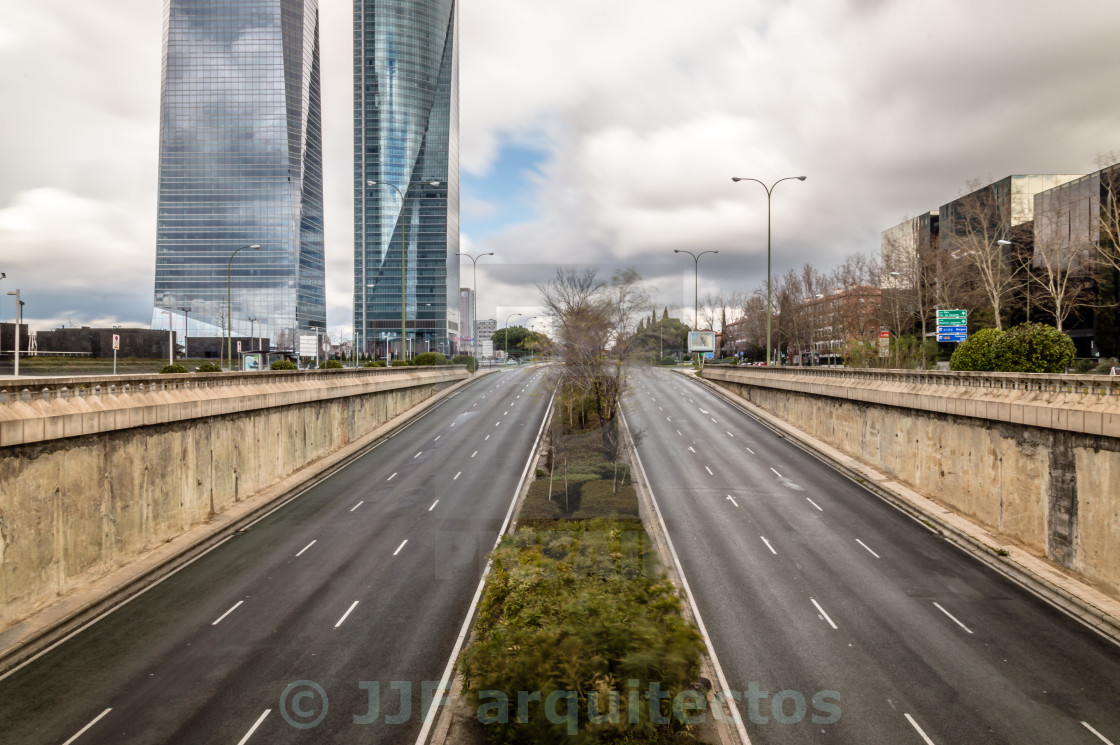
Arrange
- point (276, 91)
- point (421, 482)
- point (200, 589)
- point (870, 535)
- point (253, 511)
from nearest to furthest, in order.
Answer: point (200, 589), point (870, 535), point (253, 511), point (421, 482), point (276, 91)

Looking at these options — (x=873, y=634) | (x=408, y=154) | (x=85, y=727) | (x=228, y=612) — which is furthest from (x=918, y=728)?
(x=408, y=154)

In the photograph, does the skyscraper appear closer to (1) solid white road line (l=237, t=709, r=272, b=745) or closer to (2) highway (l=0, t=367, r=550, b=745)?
(2) highway (l=0, t=367, r=550, b=745)

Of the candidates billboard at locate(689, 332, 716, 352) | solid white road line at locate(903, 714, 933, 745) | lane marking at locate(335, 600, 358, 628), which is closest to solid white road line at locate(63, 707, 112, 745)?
lane marking at locate(335, 600, 358, 628)

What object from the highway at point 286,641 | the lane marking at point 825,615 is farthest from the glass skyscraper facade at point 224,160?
the lane marking at point 825,615

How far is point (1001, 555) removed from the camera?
20.2 meters

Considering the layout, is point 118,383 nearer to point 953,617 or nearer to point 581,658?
point 581,658

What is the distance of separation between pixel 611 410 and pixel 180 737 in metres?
29.1

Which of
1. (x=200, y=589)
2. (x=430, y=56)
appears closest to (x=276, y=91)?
(x=430, y=56)

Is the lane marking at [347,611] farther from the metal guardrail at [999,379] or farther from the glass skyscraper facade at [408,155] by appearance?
the glass skyscraper facade at [408,155]

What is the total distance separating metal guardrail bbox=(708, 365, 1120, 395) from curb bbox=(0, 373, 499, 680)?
29346 millimetres

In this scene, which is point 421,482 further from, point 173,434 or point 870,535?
point 870,535

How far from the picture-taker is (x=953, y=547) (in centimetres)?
2177

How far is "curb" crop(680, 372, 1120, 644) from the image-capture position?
53.1 feet

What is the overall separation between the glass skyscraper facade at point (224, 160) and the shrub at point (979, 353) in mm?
163028
